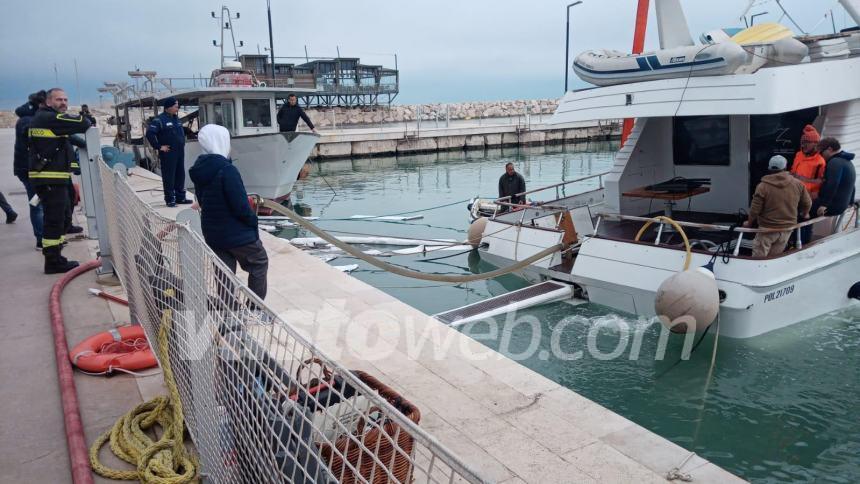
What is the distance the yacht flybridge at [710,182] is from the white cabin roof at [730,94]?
0.6 inches

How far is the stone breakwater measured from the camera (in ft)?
155

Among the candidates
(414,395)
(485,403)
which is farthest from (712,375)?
(414,395)

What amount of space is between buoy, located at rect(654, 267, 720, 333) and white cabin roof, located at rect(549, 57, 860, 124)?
2.18m

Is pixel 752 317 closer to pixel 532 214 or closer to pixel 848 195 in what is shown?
pixel 848 195

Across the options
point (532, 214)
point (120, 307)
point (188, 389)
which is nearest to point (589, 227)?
point (532, 214)

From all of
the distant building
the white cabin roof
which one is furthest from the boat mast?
the distant building

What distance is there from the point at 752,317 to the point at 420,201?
48.0 ft

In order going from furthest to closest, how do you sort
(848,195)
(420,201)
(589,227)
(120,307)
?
(420,201) < (589,227) < (848,195) < (120,307)

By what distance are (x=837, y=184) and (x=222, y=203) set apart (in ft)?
22.6

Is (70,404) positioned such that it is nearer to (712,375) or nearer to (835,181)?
(712,375)

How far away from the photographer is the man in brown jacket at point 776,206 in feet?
22.2

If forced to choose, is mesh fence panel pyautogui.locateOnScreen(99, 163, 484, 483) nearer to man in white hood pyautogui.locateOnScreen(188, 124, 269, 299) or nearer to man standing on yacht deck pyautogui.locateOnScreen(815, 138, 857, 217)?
man in white hood pyautogui.locateOnScreen(188, 124, 269, 299)

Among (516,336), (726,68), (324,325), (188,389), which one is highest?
(726,68)

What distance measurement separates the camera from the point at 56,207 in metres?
6.58
